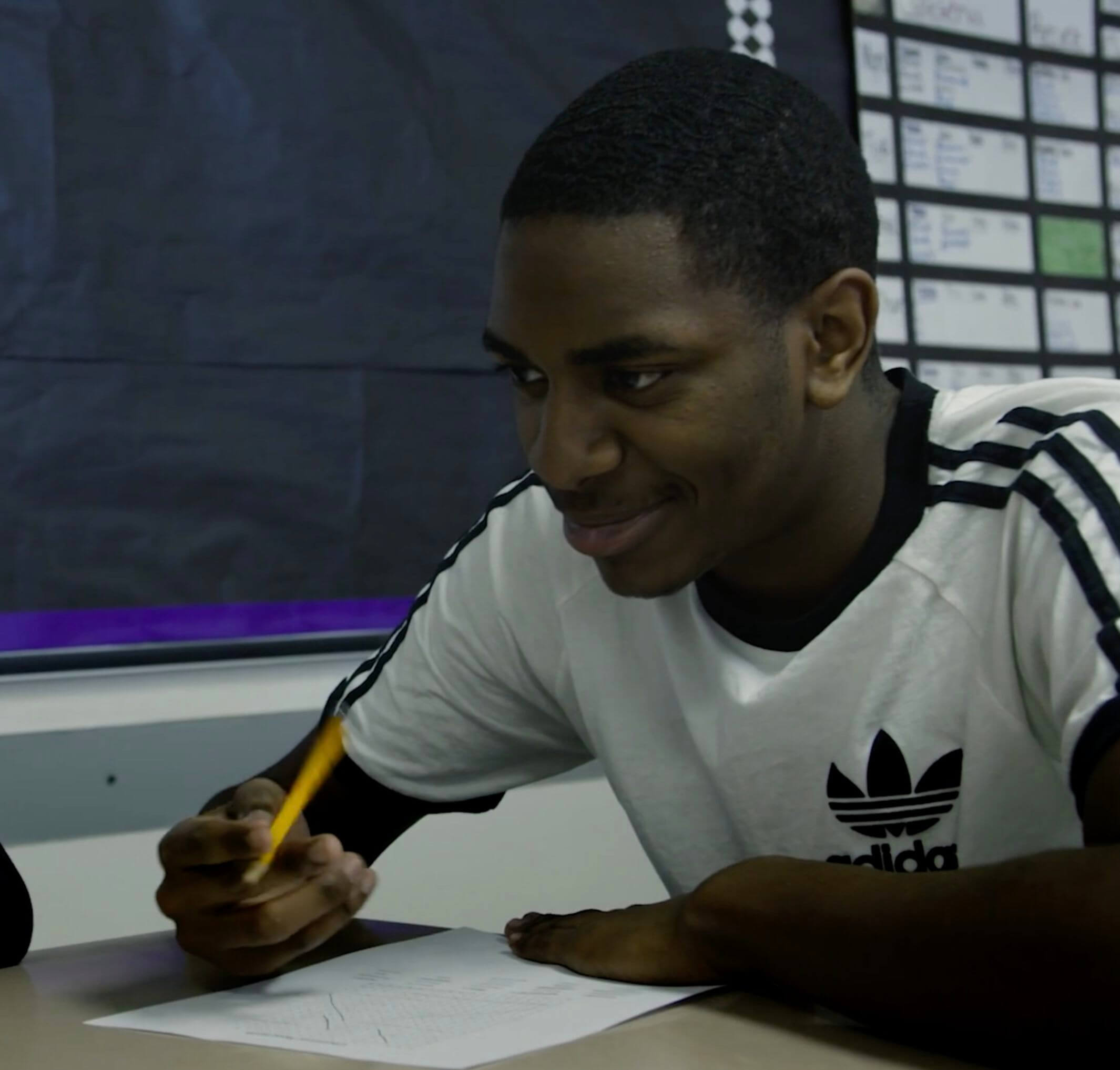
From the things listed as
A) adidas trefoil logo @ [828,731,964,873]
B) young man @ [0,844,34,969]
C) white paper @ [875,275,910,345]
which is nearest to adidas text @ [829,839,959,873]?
adidas trefoil logo @ [828,731,964,873]

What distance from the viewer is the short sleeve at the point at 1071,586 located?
2.57 ft

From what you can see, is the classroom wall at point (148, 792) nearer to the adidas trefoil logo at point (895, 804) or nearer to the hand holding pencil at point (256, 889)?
the hand holding pencil at point (256, 889)

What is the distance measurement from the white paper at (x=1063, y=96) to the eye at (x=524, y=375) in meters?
1.59

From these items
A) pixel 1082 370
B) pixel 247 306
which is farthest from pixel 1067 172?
pixel 247 306

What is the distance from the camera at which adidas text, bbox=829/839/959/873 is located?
38.1 inches

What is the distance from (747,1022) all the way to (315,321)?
43.3 inches

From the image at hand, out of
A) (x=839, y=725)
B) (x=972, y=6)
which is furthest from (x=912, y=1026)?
(x=972, y=6)

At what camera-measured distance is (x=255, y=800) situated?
1.09 metres

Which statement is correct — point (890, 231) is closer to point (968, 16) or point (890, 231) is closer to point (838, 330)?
point (968, 16)

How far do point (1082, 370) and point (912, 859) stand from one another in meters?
1.52

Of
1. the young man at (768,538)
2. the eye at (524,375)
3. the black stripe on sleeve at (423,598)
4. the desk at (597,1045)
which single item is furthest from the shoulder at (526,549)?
the desk at (597,1045)

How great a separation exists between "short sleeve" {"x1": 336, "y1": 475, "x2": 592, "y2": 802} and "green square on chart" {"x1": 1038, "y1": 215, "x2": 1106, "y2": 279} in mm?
1346

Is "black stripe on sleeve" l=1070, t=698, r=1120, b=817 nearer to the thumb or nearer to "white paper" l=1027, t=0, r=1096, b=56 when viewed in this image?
the thumb

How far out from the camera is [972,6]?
7.29 ft
